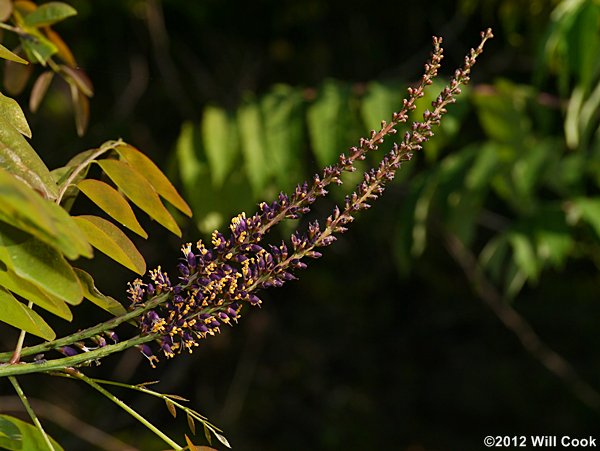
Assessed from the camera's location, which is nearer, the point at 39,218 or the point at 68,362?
the point at 39,218

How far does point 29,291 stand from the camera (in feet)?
2.86

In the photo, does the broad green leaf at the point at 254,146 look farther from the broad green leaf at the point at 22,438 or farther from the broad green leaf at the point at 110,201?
the broad green leaf at the point at 22,438

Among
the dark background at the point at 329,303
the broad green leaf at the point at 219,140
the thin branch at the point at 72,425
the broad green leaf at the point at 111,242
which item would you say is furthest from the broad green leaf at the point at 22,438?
the dark background at the point at 329,303

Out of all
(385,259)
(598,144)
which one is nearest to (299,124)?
(598,144)

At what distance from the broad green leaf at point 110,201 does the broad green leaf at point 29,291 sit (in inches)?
5.2

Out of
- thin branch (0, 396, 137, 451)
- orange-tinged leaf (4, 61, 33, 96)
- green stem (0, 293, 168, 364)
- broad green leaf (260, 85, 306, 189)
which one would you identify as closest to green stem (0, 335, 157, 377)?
green stem (0, 293, 168, 364)

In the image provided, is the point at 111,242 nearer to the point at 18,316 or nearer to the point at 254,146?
the point at 18,316

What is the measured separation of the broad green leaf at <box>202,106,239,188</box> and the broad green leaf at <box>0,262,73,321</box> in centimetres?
158

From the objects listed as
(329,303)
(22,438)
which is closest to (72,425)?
(329,303)

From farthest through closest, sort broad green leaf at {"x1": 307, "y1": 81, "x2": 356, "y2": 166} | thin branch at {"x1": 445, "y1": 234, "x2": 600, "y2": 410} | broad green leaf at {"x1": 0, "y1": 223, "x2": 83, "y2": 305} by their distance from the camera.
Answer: thin branch at {"x1": 445, "y1": 234, "x2": 600, "y2": 410} → broad green leaf at {"x1": 307, "y1": 81, "x2": 356, "y2": 166} → broad green leaf at {"x1": 0, "y1": 223, "x2": 83, "y2": 305}

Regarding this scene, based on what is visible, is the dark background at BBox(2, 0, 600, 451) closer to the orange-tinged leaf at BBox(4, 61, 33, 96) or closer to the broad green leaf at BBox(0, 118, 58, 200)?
the orange-tinged leaf at BBox(4, 61, 33, 96)

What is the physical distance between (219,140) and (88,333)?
5.64 feet

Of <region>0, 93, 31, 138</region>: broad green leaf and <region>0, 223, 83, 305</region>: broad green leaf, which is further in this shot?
<region>0, 93, 31, 138</region>: broad green leaf

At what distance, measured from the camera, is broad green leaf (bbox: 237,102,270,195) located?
237cm
